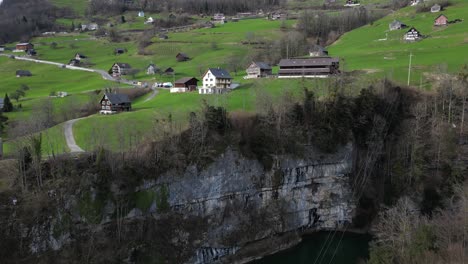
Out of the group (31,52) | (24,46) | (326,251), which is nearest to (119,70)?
(31,52)

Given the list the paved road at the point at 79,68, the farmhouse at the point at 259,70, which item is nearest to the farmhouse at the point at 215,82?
the farmhouse at the point at 259,70

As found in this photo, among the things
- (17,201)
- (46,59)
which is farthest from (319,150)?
(46,59)

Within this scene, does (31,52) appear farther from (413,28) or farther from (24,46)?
(413,28)

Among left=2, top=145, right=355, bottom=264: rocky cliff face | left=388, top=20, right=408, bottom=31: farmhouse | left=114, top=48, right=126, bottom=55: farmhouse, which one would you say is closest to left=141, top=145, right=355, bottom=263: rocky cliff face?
left=2, top=145, right=355, bottom=264: rocky cliff face

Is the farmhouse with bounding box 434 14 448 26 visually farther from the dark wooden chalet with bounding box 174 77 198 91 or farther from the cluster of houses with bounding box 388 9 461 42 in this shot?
the dark wooden chalet with bounding box 174 77 198 91

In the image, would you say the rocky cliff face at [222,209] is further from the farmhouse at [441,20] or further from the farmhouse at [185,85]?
the farmhouse at [441,20]
